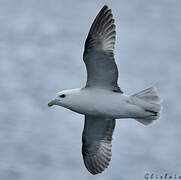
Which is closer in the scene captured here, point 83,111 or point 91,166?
point 83,111

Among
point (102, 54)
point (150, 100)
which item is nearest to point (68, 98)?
point (102, 54)

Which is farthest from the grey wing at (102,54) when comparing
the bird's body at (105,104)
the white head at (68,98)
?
the white head at (68,98)

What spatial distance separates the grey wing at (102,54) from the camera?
10.8m

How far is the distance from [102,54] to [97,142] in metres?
1.96

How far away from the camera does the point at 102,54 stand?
10789 mm

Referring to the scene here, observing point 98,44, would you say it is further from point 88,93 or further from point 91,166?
point 91,166

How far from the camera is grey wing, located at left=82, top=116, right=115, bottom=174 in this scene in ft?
38.5

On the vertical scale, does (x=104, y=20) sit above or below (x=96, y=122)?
above

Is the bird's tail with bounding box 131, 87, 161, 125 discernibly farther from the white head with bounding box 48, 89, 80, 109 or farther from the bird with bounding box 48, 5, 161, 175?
the white head with bounding box 48, 89, 80, 109

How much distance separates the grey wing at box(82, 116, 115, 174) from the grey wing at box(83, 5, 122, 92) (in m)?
0.94

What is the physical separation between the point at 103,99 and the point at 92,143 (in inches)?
55.8

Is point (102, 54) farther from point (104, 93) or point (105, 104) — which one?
point (105, 104)

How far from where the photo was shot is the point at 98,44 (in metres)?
10.9

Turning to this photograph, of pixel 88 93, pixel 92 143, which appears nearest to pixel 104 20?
pixel 88 93
